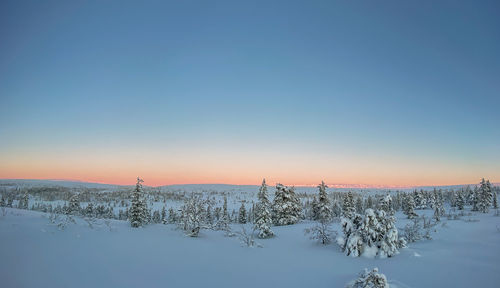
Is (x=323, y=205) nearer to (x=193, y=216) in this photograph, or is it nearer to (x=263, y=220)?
(x=263, y=220)

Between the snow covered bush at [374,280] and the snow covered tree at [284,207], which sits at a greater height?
the snow covered bush at [374,280]

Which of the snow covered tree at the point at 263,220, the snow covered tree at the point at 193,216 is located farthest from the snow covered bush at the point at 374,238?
the snow covered tree at the point at 193,216

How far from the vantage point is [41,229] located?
10766mm

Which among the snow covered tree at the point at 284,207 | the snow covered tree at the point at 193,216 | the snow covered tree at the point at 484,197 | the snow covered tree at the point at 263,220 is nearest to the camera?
the snow covered tree at the point at 193,216

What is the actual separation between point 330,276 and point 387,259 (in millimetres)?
4407

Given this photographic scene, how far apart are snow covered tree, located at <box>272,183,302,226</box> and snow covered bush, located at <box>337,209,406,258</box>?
2291 centimetres

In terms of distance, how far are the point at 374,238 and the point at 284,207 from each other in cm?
2398

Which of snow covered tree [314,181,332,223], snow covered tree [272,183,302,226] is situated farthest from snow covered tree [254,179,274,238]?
snow covered tree [314,181,332,223]

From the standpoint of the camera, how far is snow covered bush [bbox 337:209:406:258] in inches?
494

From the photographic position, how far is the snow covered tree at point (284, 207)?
36219mm

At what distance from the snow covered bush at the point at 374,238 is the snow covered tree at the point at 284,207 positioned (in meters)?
22.9

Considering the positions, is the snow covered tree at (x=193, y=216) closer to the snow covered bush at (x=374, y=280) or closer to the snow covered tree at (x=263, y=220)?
the snow covered tree at (x=263, y=220)

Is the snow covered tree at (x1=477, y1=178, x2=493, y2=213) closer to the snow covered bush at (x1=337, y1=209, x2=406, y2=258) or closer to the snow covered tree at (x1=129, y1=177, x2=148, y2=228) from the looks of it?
the snow covered bush at (x1=337, y1=209, x2=406, y2=258)

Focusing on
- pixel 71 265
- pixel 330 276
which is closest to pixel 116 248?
pixel 71 265
